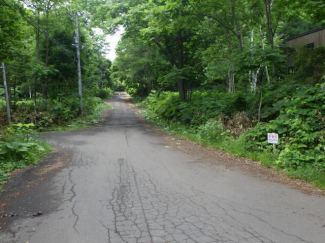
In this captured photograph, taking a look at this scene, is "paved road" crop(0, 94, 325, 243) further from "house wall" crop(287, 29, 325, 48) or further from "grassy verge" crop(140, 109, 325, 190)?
"house wall" crop(287, 29, 325, 48)

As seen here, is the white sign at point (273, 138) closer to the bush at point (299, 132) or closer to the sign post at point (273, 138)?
the sign post at point (273, 138)

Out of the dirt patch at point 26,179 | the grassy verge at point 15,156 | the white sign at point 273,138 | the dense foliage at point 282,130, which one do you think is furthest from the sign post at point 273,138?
the grassy verge at point 15,156

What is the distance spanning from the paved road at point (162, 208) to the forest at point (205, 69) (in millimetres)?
1518

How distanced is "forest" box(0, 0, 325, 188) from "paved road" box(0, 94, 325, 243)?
→ 1.52 meters

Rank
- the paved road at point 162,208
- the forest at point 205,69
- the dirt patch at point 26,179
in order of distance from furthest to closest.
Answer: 1. the forest at point 205,69
2. the dirt patch at point 26,179
3. the paved road at point 162,208

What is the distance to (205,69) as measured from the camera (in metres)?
15.8

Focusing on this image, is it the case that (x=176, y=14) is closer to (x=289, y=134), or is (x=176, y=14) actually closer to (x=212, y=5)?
(x=212, y=5)

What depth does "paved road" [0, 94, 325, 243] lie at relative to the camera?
3.51m

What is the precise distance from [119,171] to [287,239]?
4351 millimetres

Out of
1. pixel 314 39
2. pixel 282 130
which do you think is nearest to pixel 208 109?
pixel 282 130

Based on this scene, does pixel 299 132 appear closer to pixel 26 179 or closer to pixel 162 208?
pixel 162 208

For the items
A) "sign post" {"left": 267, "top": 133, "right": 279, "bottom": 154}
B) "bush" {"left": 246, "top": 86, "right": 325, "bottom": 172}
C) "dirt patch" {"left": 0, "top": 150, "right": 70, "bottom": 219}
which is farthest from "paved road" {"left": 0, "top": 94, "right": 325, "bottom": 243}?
"sign post" {"left": 267, "top": 133, "right": 279, "bottom": 154}

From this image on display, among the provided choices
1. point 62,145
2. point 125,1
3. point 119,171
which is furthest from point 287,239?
point 125,1

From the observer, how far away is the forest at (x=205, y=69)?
7305 mm
